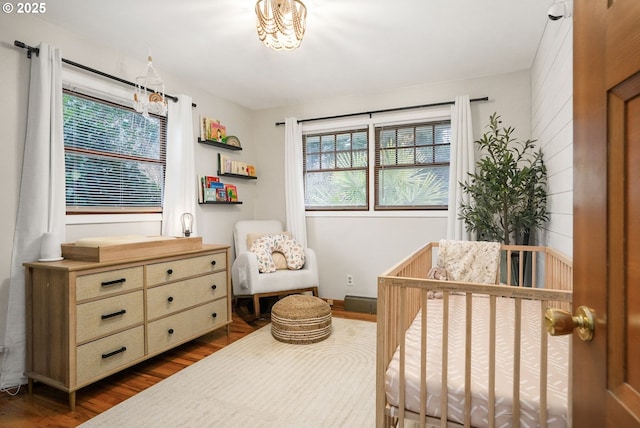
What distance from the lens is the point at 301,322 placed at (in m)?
2.79

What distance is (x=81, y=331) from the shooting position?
1.94m

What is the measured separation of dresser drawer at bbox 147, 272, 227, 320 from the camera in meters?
2.39

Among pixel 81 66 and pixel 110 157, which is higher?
pixel 81 66

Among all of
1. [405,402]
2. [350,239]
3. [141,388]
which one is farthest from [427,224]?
[141,388]

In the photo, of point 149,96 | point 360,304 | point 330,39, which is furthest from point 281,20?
point 360,304

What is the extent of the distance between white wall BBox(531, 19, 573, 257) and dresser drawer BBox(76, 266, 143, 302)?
8.62ft

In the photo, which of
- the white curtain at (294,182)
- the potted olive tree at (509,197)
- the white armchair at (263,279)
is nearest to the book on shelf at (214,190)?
the white armchair at (263,279)

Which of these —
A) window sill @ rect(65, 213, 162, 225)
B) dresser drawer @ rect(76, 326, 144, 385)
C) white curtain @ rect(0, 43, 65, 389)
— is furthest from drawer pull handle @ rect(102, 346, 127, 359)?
window sill @ rect(65, 213, 162, 225)

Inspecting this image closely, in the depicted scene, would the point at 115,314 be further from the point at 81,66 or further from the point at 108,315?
the point at 81,66

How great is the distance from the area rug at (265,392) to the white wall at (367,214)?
120 cm

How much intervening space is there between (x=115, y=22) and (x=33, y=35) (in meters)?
0.51

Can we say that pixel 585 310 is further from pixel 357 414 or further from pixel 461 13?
pixel 461 13

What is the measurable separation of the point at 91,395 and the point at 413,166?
3.26m

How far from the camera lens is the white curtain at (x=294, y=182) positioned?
401 centimetres
